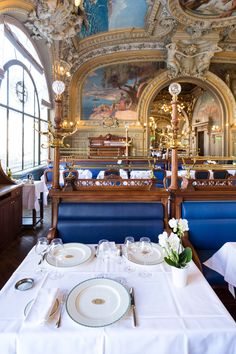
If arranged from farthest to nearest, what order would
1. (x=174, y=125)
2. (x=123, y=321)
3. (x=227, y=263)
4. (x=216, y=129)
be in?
(x=216, y=129), (x=174, y=125), (x=227, y=263), (x=123, y=321)

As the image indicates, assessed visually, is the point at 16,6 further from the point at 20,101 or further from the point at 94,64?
the point at 94,64

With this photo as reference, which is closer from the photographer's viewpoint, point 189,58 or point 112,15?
point 112,15

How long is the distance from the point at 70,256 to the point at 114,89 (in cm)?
1258

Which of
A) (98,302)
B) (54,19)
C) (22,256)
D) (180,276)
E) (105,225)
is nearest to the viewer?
(98,302)

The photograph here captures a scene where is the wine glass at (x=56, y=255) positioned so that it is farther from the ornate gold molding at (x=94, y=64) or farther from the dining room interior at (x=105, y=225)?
the ornate gold molding at (x=94, y=64)

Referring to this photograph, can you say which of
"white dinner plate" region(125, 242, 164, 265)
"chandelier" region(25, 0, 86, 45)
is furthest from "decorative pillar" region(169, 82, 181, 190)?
"chandelier" region(25, 0, 86, 45)

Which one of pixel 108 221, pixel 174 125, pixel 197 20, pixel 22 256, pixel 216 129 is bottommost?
pixel 22 256

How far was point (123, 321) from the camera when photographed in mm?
1078

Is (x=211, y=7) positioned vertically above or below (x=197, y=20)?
above

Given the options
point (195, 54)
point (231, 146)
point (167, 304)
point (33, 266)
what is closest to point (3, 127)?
point (33, 266)

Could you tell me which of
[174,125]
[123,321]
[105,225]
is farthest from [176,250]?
[174,125]

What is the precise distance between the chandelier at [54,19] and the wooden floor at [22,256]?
6.17m

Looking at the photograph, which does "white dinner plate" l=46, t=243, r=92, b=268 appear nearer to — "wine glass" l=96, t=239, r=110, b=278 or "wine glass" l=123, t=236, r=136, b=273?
"wine glass" l=96, t=239, r=110, b=278

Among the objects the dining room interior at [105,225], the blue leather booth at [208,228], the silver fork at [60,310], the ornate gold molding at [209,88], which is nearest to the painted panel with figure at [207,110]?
the ornate gold molding at [209,88]
